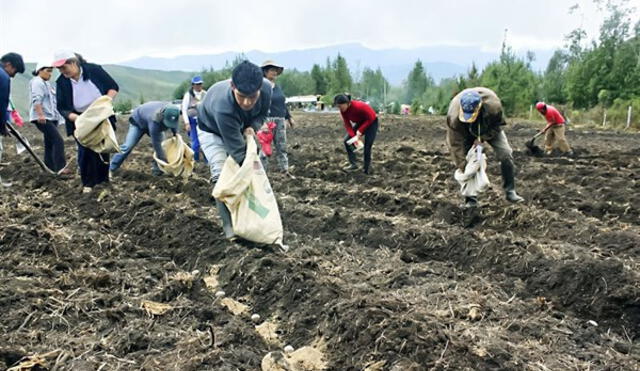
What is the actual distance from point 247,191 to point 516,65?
102ft

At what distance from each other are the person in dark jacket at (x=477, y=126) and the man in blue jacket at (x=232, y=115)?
2160 millimetres

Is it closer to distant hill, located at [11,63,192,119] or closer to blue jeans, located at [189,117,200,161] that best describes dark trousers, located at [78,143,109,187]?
blue jeans, located at [189,117,200,161]

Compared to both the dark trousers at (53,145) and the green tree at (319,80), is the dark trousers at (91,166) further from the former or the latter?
the green tree at (319,80)

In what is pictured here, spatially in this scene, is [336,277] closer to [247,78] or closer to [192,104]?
[247,78]

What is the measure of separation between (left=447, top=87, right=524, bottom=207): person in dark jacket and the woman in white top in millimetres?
5376

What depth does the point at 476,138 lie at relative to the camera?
603 cm

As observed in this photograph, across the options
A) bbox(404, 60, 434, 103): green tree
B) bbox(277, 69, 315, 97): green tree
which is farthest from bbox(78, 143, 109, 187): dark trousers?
bbox(404, 60, 434, 103): green tree

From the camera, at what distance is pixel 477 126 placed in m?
5.91

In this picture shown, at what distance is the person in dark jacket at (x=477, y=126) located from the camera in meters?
5.65

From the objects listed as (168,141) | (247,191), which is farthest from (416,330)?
(168,141)

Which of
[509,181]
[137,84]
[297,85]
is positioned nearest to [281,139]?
[509,181]

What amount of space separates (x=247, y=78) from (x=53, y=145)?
206 inches

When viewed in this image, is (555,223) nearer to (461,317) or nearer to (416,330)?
(461,317)

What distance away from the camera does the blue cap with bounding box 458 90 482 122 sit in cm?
559
